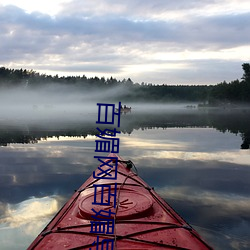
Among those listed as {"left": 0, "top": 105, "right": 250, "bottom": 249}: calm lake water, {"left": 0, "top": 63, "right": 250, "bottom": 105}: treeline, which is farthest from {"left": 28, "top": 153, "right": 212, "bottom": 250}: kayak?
{"left": 0, "top": 63, "right": 250, "bottom": 105}: treeline

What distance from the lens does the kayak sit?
438 cm

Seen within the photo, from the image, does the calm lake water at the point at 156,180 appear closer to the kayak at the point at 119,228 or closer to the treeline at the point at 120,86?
the kayak at the point at 119,228

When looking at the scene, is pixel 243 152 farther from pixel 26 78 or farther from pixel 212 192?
pixel 26 78

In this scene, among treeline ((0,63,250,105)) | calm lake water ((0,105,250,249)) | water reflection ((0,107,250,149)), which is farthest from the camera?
treeline ((0,63,250,105))

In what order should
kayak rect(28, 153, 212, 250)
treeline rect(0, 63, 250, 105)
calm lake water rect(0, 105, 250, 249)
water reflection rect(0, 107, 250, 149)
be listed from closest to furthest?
kayak rect(28, 153, 212, 250)
calm lake water rect(0, 105, 250, 249)
water reflection rect(0, 107, 250, 149)
treeline rect(0, 63, 250, 105)

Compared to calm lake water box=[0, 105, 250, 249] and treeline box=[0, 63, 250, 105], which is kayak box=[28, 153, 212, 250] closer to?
calm lake water box=[0, 105, 250, 249]

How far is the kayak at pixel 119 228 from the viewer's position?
438 centimetres

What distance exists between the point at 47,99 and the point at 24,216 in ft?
532

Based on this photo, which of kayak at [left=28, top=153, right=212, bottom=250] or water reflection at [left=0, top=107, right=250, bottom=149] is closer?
kayak at [left=28, top=153, right=212, bottom=250]

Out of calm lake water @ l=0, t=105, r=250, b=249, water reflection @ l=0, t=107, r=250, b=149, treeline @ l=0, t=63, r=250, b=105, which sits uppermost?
treeline @ l=0, t=63, r=250, b=105

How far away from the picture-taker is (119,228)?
16.1 feet

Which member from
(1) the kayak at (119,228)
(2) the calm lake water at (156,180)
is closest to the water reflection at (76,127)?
(2) the calm lake water at (156,180)


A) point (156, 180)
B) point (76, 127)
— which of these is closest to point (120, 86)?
point (76, 127)

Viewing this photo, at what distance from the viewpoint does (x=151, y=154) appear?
16547mm
